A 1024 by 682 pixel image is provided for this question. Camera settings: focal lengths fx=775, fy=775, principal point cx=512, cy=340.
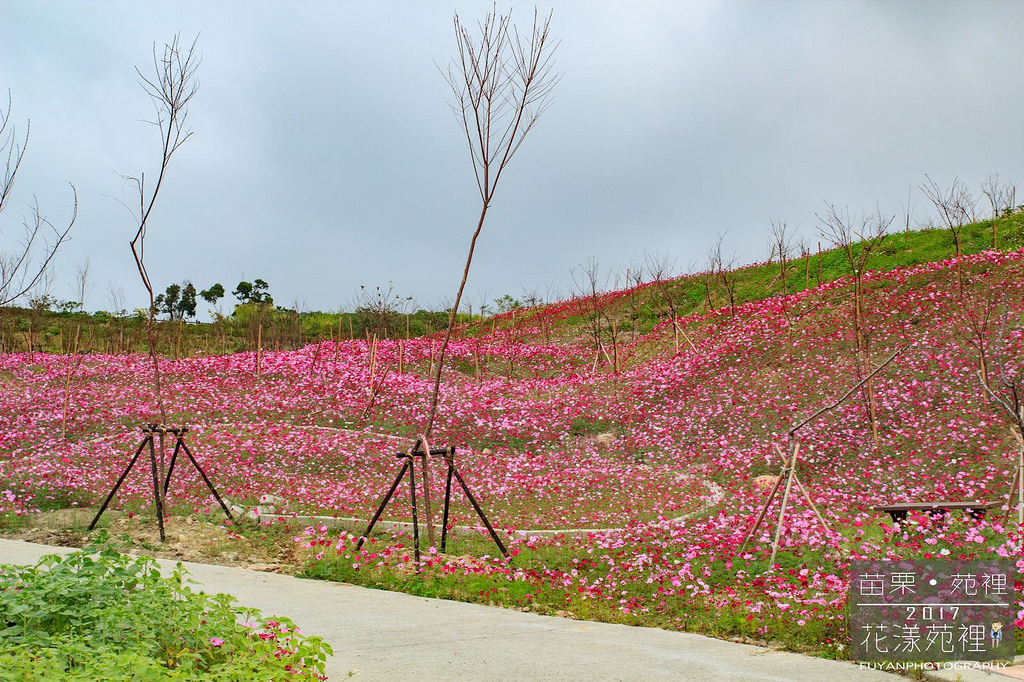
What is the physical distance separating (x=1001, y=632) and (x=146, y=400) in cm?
1793

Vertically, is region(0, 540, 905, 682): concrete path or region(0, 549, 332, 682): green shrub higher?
region(0, 549, 332, 682): green shrub

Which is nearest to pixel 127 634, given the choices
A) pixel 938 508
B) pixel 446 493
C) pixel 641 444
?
pixel 446 493

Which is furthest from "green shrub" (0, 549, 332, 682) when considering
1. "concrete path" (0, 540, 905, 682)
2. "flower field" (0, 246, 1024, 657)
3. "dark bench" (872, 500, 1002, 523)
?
"dark bench" (872, 500, 1002, 523)

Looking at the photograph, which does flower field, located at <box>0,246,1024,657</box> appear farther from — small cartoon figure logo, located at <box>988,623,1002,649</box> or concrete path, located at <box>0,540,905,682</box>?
small cartoon figure logo, located at <box>988,623,1002,649</box>

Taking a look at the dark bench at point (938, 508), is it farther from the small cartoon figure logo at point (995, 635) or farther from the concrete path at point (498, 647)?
the concrete path at point (498, 647)

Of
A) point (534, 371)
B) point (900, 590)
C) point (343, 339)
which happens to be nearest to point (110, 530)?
point (900, 590)

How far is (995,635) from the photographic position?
4.78m

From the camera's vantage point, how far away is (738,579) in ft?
22.9

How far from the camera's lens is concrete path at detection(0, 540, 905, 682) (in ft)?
14.6

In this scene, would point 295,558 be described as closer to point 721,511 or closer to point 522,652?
point 522,652

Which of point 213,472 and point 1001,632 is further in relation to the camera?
point 213,472

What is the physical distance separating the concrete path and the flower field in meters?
0.47

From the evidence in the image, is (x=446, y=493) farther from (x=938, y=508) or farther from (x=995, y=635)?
(x=938, y=508)

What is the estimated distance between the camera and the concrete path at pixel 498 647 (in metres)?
4.46
